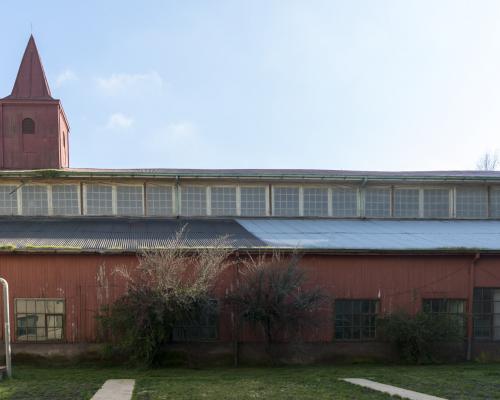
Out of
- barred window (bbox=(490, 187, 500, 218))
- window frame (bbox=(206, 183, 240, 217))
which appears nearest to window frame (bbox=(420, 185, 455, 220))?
barred window (bbox=(490, 187, 500, 218))

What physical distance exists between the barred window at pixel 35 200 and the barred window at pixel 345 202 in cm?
1188

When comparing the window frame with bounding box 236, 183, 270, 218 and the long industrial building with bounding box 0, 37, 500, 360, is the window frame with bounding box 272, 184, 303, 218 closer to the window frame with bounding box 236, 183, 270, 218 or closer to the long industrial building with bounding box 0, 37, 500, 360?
the long industrial building with bounding box 0, 37, 500, 360

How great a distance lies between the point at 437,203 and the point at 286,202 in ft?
22.3

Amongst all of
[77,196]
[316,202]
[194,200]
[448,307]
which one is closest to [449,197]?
[316,202]

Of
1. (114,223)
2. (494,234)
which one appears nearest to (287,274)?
(114,223)

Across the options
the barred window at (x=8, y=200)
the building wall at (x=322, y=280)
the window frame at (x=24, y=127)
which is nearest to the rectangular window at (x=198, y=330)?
the building wall at (x=322, y=280)

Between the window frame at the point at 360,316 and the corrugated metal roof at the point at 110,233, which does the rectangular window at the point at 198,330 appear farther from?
the window frame at the point at 360,316

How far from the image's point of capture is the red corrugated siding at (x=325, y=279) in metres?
12.0

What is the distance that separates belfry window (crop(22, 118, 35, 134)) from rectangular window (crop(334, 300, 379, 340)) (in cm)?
1757

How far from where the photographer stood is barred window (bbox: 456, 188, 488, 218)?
57.5 ft

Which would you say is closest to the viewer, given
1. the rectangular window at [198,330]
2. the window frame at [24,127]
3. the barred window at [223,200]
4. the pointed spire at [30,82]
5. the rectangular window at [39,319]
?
the rectangular window at [39,319]

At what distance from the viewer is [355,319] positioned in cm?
1277

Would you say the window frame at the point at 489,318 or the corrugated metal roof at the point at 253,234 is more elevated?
the corrugated metal roof at the point at 253,234

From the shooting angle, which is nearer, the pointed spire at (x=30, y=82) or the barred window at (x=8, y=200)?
the barred window at (x=8, y=200)
